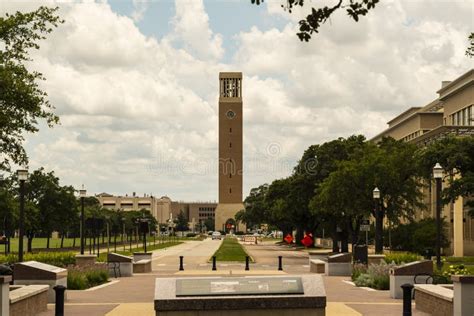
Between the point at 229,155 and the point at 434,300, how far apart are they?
501ft

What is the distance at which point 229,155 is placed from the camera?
557ft

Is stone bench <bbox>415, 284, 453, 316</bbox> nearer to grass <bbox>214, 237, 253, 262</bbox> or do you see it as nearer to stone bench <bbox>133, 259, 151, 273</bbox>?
stone bench <bbox>133, 259, 151, 273</bbox>

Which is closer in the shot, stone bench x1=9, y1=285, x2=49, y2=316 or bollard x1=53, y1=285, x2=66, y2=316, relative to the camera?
bollard x1=53, y1=285, x2=66, y2=316

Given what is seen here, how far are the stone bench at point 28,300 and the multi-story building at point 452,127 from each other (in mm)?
36767

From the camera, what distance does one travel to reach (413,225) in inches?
2576

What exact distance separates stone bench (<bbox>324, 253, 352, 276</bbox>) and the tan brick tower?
13346 centimetres

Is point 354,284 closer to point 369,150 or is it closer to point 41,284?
point 41,284

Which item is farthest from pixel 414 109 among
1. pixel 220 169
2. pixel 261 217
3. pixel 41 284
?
pixel 41 284

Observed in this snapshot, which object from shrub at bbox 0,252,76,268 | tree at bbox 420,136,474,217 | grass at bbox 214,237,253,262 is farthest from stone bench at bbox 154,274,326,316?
grass at bbox 214,237,253,262

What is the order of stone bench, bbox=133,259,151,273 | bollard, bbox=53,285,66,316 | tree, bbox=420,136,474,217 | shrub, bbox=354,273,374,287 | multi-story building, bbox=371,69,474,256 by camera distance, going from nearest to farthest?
bollard, bbox=53,285,66,316 → shrub, bbox=354,273,374,287 → stone bench, bbox=133,259,151,273 → tree, bbox=420,136,474,217 → multi-story building, bbox=371,69,474,256

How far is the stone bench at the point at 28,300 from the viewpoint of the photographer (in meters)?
15.9

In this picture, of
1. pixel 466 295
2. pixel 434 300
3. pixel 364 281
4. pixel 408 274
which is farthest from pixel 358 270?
pixel 466 295

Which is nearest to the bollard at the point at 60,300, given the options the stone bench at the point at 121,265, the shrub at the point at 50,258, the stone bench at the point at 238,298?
the stone bench at the point at 238,298

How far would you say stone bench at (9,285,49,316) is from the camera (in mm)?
15867
